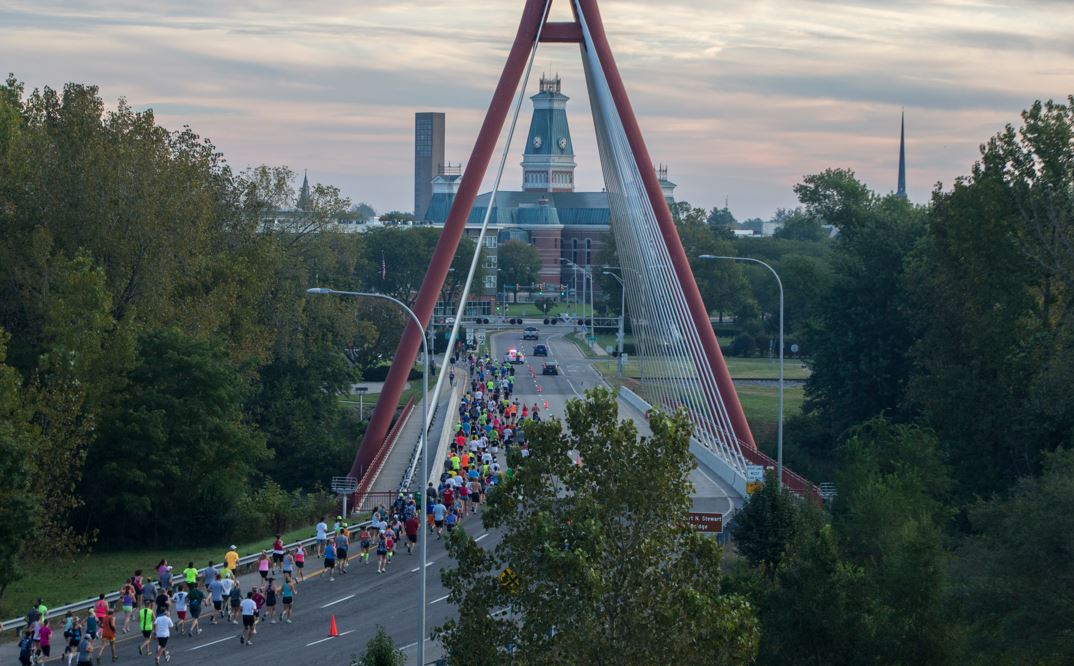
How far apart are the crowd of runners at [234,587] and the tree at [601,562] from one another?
1.61m

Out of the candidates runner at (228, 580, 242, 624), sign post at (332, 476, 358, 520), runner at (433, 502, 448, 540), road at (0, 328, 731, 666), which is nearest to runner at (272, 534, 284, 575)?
road at (0, 328, 731, 666)

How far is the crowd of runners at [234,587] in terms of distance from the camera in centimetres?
2419

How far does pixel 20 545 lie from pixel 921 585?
17.9 meters

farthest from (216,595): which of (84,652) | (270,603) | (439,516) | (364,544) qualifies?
(439,516)

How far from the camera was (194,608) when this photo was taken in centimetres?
2619

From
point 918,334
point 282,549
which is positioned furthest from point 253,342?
point 918,334

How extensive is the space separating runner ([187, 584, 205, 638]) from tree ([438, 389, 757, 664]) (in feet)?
36.8

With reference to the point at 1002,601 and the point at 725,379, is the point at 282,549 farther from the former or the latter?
the point at 725,379

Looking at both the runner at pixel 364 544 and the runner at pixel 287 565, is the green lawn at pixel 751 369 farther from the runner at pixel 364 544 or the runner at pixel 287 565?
the runner at pixel 287 565

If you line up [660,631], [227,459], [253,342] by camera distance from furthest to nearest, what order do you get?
[253,342]
[227,459]
[660,631]

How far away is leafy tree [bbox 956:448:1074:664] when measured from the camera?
20359 millimetres

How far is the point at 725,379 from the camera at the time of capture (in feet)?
147

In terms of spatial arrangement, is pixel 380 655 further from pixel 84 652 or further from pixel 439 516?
pixel 439 516

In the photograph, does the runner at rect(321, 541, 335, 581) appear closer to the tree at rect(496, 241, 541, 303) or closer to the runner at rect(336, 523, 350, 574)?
the runner at rect(336, 523, 350, 574)
